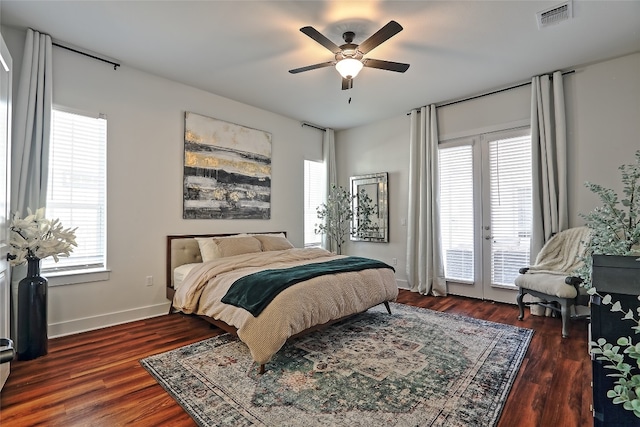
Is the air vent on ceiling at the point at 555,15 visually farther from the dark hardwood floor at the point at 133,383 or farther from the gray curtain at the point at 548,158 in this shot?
the dark hardwood floor at the point at 133,383

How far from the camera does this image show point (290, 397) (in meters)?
2.05

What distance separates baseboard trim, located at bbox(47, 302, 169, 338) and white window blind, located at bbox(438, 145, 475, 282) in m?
4.02

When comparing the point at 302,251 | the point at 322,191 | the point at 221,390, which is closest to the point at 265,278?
the point at 221,390

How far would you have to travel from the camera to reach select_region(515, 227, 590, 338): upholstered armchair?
312 centimetres

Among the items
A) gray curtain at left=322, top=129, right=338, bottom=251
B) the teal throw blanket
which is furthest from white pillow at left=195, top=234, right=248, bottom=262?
gray curtain at left=322, top=129, right=338, bottom=251

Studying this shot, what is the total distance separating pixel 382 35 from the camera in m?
2.47

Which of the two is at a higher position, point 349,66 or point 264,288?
point 349,66

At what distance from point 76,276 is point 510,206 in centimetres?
520

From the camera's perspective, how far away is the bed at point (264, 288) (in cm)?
240

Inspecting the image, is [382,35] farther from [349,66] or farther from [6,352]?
[6,352]

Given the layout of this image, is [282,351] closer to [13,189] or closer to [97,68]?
[13,189]

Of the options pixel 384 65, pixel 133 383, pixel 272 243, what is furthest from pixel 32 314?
pixel 384 65

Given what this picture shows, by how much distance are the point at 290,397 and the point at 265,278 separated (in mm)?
953

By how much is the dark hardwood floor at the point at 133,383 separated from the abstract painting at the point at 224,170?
1.66 meters
